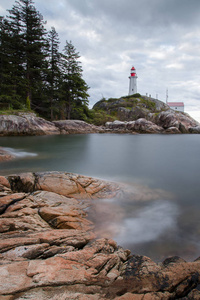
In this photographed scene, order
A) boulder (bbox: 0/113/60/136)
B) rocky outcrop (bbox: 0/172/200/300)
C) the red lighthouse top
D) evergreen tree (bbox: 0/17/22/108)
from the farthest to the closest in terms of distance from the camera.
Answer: the red lighthouse top
evergreen tree (bbox: 0/17/22/108)
boulder (bbox: 0/113/60/136)
rocky outcrop (bbox: 0/172/200/300)

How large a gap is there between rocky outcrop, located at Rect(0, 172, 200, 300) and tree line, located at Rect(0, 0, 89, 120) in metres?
23.0

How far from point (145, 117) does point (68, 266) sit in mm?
44204

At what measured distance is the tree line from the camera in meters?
24.5

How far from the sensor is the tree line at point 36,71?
24.5 meters

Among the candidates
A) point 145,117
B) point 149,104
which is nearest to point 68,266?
point 145,117

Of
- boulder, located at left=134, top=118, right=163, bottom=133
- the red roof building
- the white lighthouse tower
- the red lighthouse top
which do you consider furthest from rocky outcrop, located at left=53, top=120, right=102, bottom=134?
the red roof building

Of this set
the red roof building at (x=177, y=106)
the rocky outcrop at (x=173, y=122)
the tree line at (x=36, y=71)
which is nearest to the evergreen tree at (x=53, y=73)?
the tree line at (x=36, y=71)

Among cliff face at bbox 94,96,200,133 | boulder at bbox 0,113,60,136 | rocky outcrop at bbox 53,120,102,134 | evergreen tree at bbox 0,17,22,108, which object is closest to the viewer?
boulder at bbox 0,113,60,136

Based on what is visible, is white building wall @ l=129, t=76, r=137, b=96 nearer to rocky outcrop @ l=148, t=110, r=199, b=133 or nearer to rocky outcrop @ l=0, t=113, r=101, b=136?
rocky outcrop @ l=148, t=110, r=199, b=133

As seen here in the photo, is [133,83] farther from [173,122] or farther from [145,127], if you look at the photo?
[145,127]

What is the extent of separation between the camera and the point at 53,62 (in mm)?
30141

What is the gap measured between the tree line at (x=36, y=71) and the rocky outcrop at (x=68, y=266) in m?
23.0

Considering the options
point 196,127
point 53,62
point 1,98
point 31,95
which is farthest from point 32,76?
point 196,127

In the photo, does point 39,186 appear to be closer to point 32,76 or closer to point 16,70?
point 16,70
